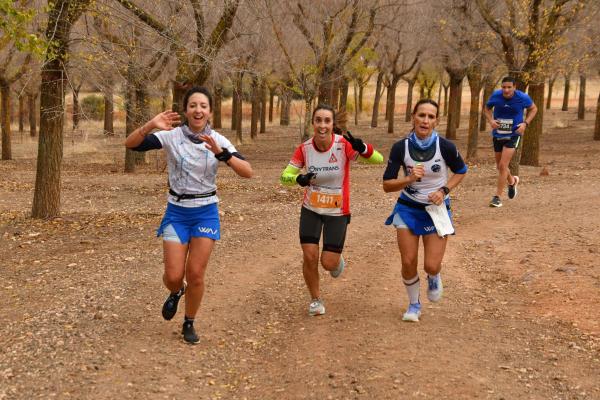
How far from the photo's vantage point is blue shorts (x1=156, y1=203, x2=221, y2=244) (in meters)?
5.24

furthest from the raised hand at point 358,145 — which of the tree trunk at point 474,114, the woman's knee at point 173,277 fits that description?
the tree trunk at point 474,114

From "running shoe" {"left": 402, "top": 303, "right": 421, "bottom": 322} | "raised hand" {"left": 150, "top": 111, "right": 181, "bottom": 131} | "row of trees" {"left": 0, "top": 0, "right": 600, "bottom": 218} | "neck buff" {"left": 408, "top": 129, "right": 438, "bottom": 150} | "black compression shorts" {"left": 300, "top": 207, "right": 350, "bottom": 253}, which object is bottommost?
"running shoe" {"left": 402, "top": 303, "right": 421, "bottom": 322}

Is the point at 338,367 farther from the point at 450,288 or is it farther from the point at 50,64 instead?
the point at 50,64

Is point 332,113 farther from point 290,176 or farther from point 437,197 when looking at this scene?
point 437,197

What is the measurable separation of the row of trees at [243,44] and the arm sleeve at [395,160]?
4.02 meters

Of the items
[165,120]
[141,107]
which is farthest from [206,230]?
[141,107]

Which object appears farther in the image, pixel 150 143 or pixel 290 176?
pixel 290 176

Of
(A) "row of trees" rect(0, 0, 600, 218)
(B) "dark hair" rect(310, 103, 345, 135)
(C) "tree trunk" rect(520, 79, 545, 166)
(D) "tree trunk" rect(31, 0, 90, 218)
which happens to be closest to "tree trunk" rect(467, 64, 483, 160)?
(A) "row of trees" rect(0, 0, 600, 218)

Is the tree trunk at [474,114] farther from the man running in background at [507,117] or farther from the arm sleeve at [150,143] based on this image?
the arm sleeve at [150,143]

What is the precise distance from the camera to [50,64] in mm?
9969

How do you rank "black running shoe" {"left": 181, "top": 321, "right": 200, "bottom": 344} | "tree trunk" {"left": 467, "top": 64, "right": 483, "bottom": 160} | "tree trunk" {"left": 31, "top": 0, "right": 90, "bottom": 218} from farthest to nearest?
"tree trunk" {"left": 467, "top": 64, "right": 483, "bottom": 160}, "tree trunk" {"left": 31, "top": 0, "right": 90, "bottom": 218}, "black running shoe" {"left": 181, "top": 321, "right": 200, "bottom": 344}

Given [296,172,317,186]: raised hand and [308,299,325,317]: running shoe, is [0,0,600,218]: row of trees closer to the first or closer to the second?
[296,172,317,186]: raised hand

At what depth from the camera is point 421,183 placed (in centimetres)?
567

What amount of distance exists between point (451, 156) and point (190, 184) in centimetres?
220
